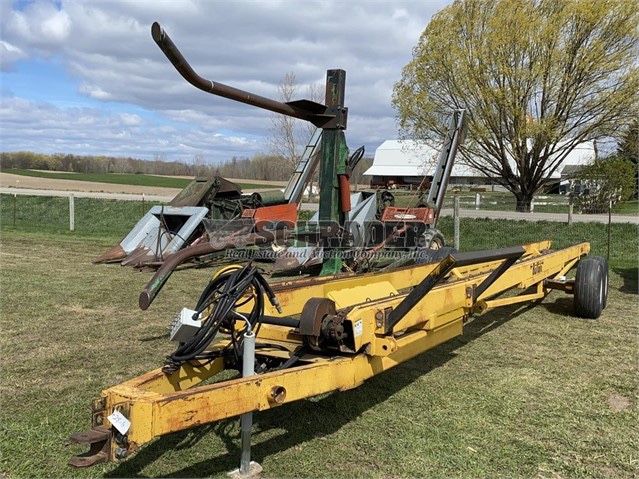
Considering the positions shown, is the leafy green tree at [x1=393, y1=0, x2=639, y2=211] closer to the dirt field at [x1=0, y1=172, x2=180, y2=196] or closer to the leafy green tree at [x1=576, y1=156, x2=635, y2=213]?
the leafy green tree at [x1=576, y1=156, x2=635, y2=213]

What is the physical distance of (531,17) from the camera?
18.1 metres

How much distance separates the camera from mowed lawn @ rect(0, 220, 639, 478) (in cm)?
324

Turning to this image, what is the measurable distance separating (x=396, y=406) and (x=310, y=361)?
3.33 ft

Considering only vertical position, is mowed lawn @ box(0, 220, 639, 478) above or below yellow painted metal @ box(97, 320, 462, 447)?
below

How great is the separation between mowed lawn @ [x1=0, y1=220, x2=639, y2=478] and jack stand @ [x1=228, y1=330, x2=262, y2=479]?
8cm

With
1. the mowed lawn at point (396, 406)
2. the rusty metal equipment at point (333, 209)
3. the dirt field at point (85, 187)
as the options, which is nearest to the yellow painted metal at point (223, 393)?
the mowed lawn at point (396, 406)

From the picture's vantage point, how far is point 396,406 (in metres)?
4.05

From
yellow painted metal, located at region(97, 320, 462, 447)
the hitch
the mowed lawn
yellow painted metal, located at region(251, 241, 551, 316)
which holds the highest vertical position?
yellow painted metal, located at region(251, 241, 551, 316)

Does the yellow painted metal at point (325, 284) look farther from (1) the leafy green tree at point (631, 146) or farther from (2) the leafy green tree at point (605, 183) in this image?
(1) the leafy green tree at point (631, 146)

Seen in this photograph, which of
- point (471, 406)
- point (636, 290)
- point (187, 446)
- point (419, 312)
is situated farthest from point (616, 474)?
point (636, 290)

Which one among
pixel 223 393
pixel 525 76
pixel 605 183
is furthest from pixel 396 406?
pixel 605 183

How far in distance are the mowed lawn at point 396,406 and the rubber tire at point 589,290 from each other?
13cm

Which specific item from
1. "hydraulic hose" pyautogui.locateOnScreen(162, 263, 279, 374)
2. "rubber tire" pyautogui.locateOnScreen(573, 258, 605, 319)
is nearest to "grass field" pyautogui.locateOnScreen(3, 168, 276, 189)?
"rubber tire" pyautogui.locateOnScreen(573, 258, 605, 319)

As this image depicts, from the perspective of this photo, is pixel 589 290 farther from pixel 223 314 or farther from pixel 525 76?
pixel 525 76
